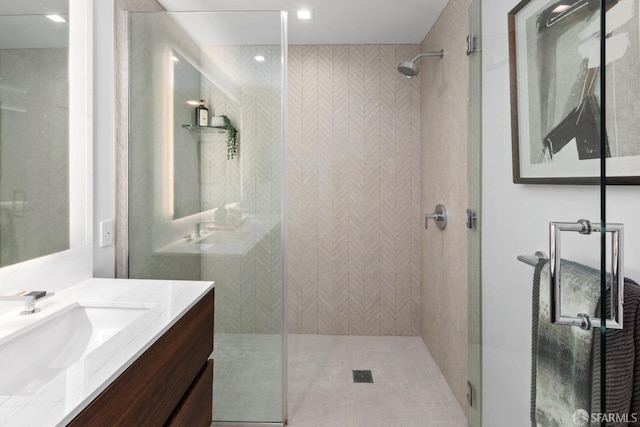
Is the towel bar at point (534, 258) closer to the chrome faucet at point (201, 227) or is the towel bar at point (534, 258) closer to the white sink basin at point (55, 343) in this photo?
the white sink basin at point (55, 343)

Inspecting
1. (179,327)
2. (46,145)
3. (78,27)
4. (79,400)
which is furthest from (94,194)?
(79,400)

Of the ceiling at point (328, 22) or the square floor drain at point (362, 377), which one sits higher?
the ceiling at point (328, 22)

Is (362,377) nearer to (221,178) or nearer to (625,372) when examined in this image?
(221,178)

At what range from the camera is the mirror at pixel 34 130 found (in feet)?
4.16

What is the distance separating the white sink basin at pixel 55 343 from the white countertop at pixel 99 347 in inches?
0.8

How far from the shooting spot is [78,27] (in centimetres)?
163

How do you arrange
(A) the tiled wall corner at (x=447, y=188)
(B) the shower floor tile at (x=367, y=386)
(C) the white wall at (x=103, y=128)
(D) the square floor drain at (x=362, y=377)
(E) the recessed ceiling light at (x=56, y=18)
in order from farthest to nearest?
(D) the square floor drain at (x=362, y=377) → (A) the tiled wall corner at (x=447, y=188) → (B) the shower floor tile at (x=367, y=386) → (C) the white wall at (x=103, y=128) → (E) the recessed ceiling light at (x=56, y=18)

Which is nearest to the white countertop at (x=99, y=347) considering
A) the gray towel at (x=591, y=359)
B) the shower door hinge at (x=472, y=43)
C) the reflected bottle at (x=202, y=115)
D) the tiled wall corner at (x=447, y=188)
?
the reflected bottle at (x=202, y=115)

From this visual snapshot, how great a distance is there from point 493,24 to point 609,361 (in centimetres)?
106

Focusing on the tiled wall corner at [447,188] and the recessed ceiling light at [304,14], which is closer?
the tiled wall corner at [447,188]

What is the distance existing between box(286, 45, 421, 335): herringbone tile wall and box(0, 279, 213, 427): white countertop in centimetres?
177

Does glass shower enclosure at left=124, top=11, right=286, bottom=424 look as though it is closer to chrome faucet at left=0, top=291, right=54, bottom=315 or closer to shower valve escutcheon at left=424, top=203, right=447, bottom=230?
chrome faucet at left=0, top=291, right=54, bottom=315

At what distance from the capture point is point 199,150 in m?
1.97

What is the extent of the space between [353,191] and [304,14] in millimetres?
1343
